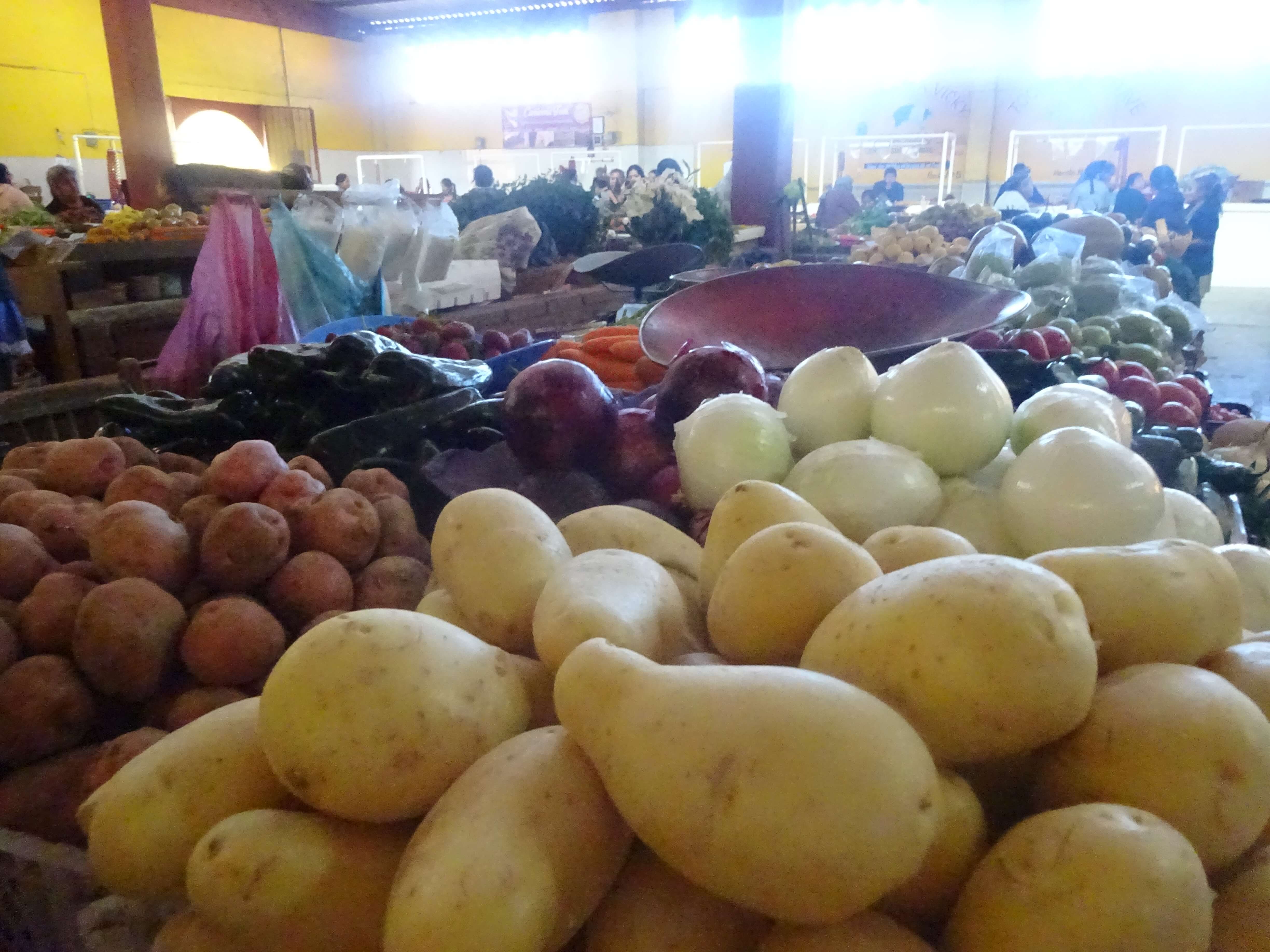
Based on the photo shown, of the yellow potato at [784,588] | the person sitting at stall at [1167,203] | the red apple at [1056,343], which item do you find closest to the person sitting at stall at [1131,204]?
the person sitting at stall at [1167,203]

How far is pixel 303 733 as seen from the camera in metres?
0.55

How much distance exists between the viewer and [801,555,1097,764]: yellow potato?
0.51m

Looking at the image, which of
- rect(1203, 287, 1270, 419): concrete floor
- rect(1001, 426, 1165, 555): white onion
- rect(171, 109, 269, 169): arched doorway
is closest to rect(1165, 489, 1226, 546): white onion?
rect(1001, 426, 1165, 555): white onion

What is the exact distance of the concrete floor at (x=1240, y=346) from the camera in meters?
5.75

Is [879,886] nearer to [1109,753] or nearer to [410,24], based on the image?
[1109,753]

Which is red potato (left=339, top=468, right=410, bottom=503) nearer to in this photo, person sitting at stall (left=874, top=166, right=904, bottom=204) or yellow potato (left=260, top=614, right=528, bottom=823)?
yellow potato (left=260, top=614, right=528, bottom=823)

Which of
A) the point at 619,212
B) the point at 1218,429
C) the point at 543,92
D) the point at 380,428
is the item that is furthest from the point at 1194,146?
the point at 380,428

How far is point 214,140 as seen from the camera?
512 inches

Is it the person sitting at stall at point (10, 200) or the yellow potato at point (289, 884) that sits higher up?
the person sitting at stall at point (10, 200)

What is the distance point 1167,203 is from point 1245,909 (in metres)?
8.96

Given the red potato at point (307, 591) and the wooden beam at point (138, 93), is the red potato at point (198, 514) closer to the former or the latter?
the red potato at point (307, 591)

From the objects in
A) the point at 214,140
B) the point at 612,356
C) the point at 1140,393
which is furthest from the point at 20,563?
the point at 214,140

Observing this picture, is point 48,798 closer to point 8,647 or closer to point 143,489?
point 8,647

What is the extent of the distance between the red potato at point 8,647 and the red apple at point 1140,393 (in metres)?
2.21
